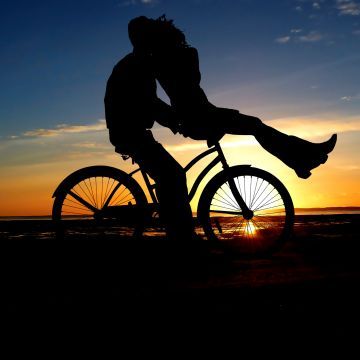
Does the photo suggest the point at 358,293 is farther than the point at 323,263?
No

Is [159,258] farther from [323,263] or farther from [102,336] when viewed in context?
[102,336]

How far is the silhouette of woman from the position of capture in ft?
17.5

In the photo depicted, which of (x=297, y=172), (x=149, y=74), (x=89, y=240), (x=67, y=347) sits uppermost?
(x=149, y=74)

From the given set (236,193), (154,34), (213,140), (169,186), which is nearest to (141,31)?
(154,34)

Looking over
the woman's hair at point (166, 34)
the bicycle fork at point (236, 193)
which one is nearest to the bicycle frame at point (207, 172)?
the bicycle fork at point (236, 193)

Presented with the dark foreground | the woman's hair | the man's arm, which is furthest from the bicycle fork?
the woman's hair

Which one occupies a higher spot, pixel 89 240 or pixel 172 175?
pixel 172 175

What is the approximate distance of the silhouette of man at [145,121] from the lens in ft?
17.6

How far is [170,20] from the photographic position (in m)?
5.39

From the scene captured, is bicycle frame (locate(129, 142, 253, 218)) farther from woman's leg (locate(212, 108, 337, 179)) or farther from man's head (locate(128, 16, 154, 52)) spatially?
man's head (locate(128, 16, 154, 52))

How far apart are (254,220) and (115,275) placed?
2.14 meters

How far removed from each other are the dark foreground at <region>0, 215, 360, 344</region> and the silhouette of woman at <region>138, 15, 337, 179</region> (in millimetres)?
1353

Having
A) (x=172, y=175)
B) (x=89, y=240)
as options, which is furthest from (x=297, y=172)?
(x=89, y=240)

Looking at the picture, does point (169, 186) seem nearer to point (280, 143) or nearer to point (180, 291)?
point (280, 143)
